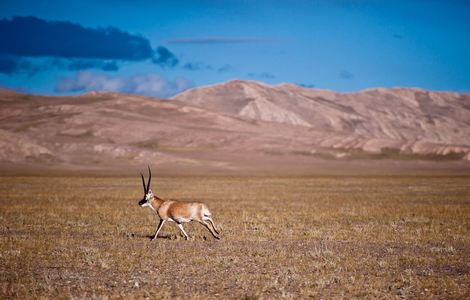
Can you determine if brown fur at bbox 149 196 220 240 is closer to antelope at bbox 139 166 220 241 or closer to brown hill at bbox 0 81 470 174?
antelope at bbox 139 166 220 241

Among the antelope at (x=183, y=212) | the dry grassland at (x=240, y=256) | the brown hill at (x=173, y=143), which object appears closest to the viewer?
the dry grassland at (x=240, y=256)

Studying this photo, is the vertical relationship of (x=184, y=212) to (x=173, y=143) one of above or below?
below

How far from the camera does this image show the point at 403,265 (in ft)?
47.3

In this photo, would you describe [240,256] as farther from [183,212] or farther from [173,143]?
[173,143]

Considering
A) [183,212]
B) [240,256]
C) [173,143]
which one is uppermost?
[173,143]

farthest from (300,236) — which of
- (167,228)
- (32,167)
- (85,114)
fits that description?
(85,114)

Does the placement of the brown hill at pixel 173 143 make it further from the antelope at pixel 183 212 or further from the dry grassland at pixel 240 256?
the antelope at pixel 183 212

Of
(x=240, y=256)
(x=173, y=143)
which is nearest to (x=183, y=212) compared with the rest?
(x=240, y=256)

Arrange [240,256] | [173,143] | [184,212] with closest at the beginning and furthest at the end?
[240,256]
[184,212]
[173,143]

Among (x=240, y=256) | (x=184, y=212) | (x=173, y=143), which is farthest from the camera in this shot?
(x=173, y=143)

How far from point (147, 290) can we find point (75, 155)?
3916 inches

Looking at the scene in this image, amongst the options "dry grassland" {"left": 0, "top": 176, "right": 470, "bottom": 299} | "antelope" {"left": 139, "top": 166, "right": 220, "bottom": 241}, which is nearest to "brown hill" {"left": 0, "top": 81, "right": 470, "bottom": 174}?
"dry grassland" {"left": 0, "top": 176, "right": 470, "bottom": 299}

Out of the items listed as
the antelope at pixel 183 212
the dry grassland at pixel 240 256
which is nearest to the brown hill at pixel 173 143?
the dry grassland at pixel 240 256

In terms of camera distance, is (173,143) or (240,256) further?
(173,143)
